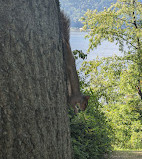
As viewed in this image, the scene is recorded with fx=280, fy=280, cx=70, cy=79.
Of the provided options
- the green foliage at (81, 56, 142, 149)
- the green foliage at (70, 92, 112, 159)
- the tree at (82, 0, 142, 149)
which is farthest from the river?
the green foliage at (70, 92, 112, 159)

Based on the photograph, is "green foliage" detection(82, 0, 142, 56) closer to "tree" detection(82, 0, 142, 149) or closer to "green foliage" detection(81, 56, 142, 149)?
"tree" detection(82, 0, 142, 149)

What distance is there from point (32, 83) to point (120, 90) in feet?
52.8

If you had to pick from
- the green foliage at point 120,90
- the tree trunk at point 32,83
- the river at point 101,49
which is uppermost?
the river at point 101,49

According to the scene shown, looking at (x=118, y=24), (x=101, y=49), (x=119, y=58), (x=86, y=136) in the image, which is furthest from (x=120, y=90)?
(x=101, y=49)

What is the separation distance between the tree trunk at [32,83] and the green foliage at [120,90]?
42.3 ft

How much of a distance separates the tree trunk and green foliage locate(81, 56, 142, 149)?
42.3ft

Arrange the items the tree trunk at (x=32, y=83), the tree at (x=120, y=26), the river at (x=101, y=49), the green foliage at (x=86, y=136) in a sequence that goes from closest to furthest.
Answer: the tree trunk at (x=32, y=83)
the green foliage at (x=86, y=136)
the tree at (x=120, y=26)
the river at (x=101, y=49)

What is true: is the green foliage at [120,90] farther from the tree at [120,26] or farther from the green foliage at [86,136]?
the green foliage at [86,136]

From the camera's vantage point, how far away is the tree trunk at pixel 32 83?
54.7 inches

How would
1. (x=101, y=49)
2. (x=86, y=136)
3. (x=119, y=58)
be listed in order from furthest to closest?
→ 1. (x=101, y=49)
2. (x=119, y=58)
3. (x=86, y=136)

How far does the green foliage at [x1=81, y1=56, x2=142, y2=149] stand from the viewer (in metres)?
16.0

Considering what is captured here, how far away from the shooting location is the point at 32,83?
4.87 ft

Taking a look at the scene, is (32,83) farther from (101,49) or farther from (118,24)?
(101,49)

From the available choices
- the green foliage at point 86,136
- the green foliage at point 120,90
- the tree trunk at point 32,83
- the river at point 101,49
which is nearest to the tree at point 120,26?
the green foliage at point 120,90
